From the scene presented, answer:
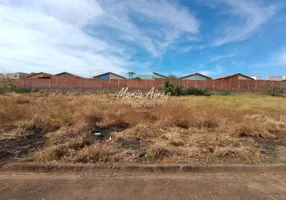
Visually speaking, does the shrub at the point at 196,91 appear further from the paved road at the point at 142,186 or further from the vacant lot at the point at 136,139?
the paved road at the point at 142,186

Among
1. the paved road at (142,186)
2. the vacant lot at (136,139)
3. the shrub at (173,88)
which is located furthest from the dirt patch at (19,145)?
the shrub at (173,88)

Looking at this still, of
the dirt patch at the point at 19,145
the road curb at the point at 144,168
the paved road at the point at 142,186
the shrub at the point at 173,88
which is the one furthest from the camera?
the shrub at the point at 173,88

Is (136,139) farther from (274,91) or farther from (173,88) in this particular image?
(274,91)

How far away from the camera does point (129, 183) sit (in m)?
2.47

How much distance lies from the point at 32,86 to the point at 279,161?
2744 centimetres

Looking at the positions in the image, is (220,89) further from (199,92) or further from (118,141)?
(118,141)

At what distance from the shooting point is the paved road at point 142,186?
220cm

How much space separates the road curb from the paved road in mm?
99

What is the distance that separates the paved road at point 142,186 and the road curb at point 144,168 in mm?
99

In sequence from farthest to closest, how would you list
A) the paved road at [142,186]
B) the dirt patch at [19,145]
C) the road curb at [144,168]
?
the dirt patch at [19,145] < the road curb at [144,168] < the paved road at [142,186]

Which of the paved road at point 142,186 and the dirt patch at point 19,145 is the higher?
the dirt patch at point 19,145

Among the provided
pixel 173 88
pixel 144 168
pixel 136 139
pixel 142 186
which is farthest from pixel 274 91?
pixel 142 186

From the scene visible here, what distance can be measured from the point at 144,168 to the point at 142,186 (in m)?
0.44

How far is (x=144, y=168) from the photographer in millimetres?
2844
